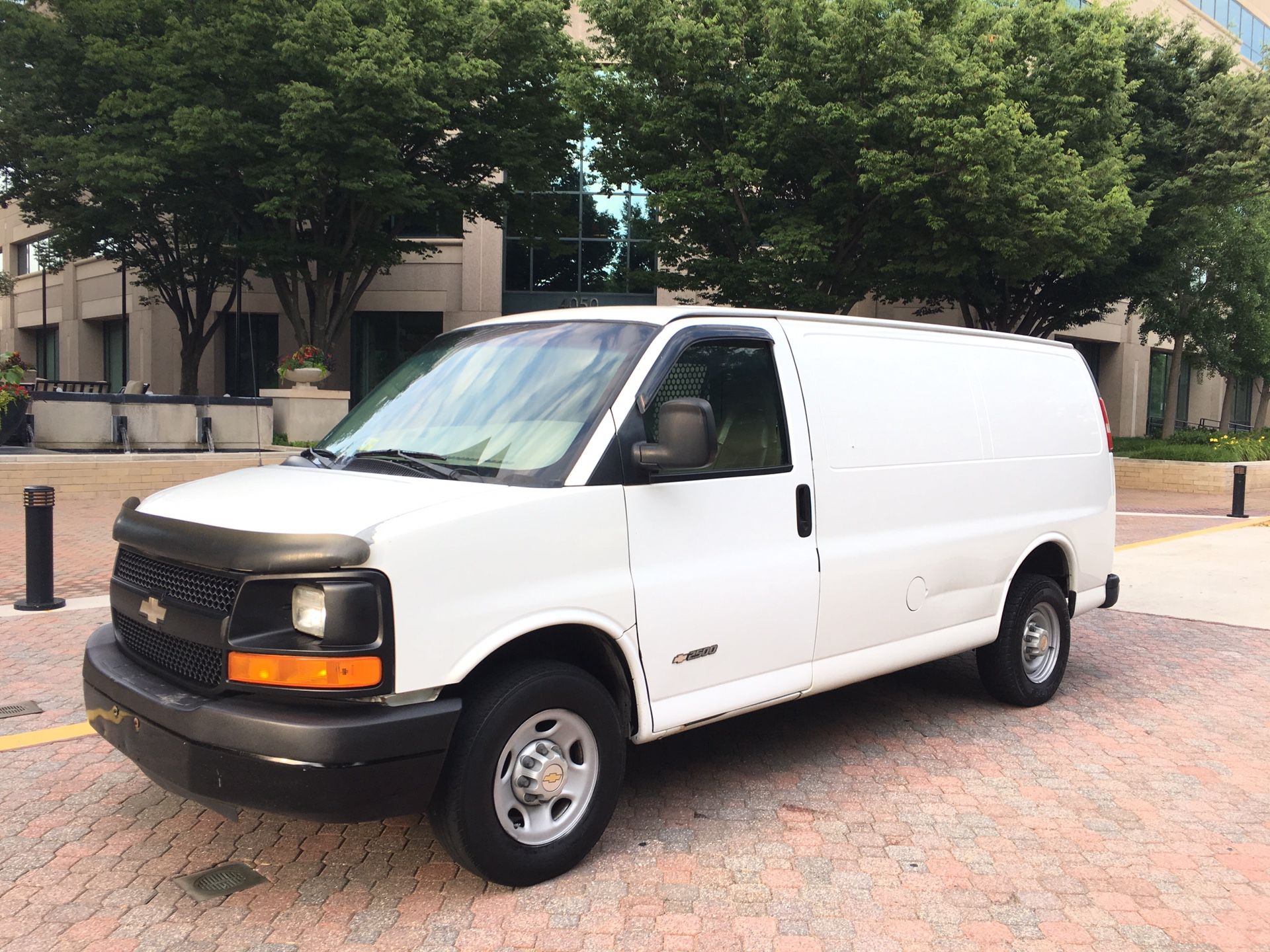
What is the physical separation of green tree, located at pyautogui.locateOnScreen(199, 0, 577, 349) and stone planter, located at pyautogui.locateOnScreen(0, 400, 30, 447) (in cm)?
746

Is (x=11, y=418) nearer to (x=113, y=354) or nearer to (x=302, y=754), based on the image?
(x=302, y=754)

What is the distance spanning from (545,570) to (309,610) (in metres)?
0.80

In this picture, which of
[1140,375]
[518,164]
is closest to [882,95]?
[518,164]

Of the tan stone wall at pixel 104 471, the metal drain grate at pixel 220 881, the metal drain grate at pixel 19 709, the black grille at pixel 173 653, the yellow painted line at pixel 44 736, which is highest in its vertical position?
the black grille at pixel 173 653

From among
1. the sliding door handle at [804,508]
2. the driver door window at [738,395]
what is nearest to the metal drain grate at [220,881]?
the driver door window at [738,395]

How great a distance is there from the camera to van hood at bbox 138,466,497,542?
3367 millimetres

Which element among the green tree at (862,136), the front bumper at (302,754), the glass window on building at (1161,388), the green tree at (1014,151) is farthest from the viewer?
the glass window on building at (1161,388)

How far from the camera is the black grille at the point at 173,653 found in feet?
11.4

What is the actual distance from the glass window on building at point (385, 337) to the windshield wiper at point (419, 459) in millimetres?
31398

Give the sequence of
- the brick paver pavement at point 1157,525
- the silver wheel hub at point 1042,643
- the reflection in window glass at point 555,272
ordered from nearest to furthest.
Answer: the silver wheel hub at point 1042,643 < the brick paver pavement at point 1157,525 < the reflection in window glass at point 555,272

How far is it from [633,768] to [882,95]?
1676cm

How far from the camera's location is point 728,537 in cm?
426

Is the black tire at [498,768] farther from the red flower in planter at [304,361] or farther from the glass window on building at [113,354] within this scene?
the glass window on building at [113,354]

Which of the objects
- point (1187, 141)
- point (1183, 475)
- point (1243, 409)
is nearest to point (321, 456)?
point (1183, 475)
